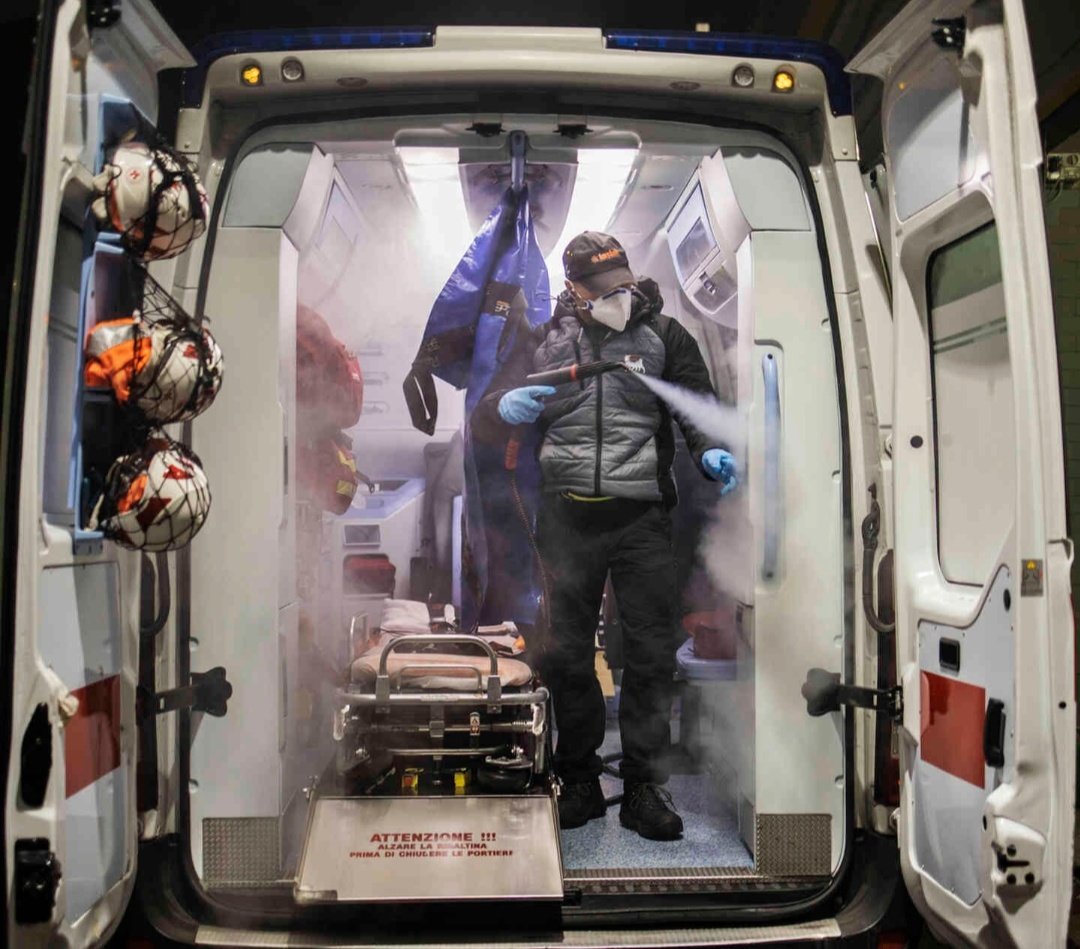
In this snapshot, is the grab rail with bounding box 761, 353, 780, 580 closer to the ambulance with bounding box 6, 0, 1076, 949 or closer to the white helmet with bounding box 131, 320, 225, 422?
the ambulance with bounding box 6, 0, 1076, 949

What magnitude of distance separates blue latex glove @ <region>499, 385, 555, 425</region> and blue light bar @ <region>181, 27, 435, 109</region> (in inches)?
59.8

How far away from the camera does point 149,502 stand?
2277 millimetres

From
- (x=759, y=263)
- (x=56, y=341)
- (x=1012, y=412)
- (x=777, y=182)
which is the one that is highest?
(x=777, y=182)

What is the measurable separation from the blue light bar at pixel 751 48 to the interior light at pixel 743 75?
33mm

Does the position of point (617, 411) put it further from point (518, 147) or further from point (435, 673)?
point (435, 673)

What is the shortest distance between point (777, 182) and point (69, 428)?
230cm

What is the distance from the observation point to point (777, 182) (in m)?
3.10

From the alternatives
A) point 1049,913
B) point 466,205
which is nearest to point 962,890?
point 1049,913

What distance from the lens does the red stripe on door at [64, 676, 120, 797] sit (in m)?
2.21

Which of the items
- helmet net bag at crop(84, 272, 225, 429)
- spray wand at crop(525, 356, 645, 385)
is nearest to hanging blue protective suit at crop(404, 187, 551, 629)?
spray wand at crop(525, 356, 645, 385)

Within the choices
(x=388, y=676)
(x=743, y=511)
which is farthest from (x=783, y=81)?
(x=388, y=676)

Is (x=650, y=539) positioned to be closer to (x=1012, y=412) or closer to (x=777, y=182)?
(x=777, y=182)

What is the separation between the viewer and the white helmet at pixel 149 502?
2279mm

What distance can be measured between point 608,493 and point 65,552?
220 centimetres
